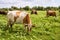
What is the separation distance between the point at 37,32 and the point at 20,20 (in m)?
1.74

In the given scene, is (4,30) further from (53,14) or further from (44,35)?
(53,14)

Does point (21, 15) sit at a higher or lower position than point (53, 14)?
higher

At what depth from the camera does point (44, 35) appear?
54.7 feet

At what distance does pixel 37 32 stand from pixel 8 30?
2.39 metres

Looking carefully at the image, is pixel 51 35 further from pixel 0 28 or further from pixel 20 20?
pixel 0 28

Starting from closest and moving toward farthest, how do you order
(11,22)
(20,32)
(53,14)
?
1. (20,32)
2. (11,22)
3. (53,14)

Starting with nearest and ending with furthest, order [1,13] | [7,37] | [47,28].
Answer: [7,37] < [47,28] < [1,13]

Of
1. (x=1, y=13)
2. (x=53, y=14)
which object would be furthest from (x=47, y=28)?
(x=1, y=13)

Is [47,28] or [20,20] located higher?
[20,20]

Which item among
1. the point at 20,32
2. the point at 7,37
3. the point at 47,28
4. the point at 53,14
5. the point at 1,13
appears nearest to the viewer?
the point at 7,37

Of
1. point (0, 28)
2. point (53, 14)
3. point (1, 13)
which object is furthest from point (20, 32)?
point (1, 13)

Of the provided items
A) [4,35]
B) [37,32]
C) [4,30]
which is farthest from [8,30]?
[37,32]

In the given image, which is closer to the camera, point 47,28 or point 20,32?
point 20,32

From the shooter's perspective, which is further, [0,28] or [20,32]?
[0,28]
